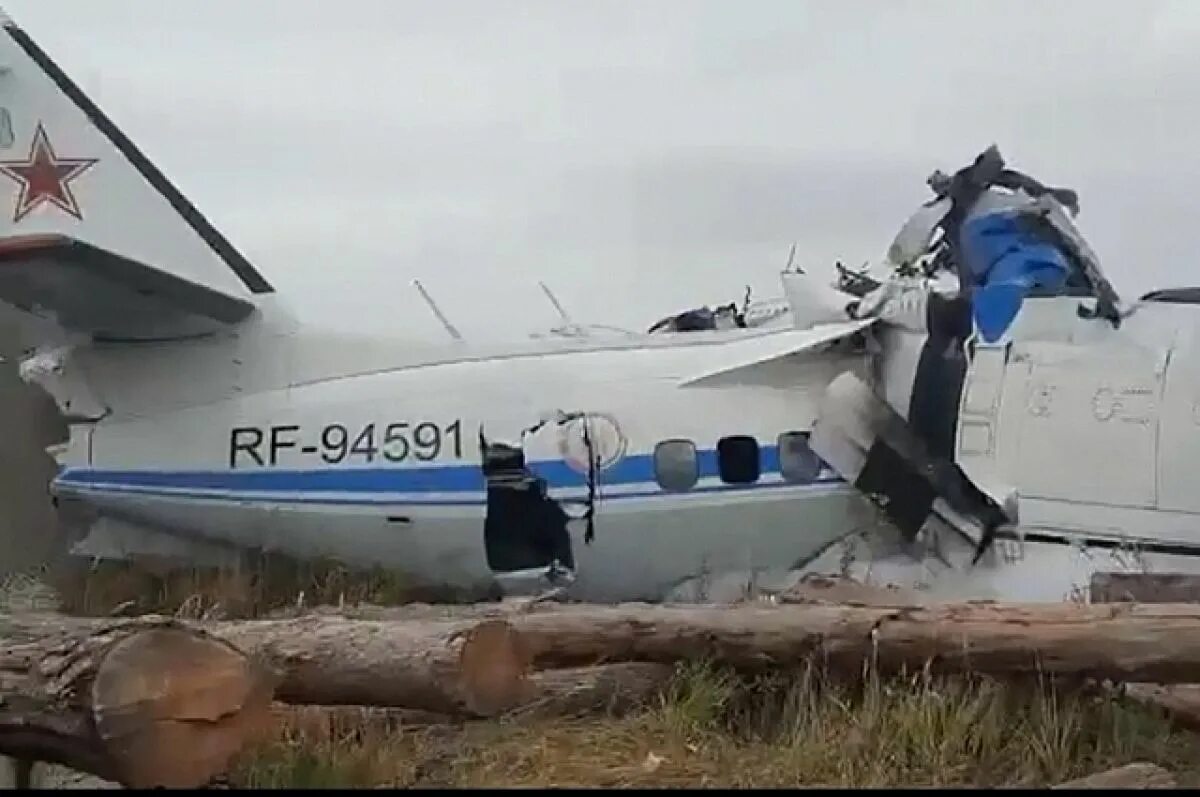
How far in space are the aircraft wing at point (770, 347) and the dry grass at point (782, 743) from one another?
460 centimetres

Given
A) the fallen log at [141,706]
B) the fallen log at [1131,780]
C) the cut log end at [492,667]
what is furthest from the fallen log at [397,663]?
the fallen log at [1131,780]

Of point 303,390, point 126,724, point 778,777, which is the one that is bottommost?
point 778,777

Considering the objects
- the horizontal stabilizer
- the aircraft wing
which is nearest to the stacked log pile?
the horizontal stabilizer

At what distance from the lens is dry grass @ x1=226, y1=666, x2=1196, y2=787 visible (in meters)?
4.98

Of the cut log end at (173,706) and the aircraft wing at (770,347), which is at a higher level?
the aircraft wing at (770,347)

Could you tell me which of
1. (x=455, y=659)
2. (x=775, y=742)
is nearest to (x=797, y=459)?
(x=775, y=742)

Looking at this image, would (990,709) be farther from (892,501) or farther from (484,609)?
(892,501)

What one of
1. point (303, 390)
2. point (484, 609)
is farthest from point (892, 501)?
point (303, 390)

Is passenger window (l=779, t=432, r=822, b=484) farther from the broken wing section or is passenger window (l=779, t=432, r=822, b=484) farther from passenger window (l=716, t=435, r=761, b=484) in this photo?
passenger window (l=716, t=435, r=761, b=484)

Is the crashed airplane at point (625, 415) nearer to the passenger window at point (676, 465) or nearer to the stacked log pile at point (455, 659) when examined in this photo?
the passenger window at point (676, 465)

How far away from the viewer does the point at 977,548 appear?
9328 mm

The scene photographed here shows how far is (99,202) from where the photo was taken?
11070mm

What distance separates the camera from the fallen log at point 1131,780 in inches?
166

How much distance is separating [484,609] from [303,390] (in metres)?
4.25
